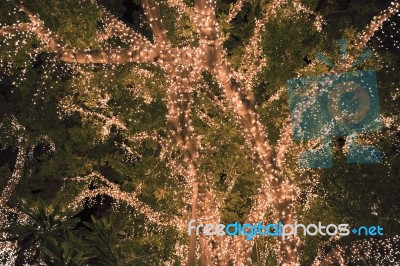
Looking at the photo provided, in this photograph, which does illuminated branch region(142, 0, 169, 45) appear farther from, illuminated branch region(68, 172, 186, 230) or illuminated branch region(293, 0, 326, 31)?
illuminated branch region(68, 172, 186, 230)

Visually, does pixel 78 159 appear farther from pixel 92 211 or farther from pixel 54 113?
pixel 92 211

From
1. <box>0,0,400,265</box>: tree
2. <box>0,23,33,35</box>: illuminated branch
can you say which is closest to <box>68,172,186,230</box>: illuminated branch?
<box>0,0,400,265</box>: tree

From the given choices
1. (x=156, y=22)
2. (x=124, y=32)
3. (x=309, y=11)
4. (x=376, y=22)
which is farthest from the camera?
(x=309, y=11)

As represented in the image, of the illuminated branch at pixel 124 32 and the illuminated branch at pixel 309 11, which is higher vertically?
the illuminated branch at pixel 309 11

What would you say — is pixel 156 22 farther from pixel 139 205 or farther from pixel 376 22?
pixel 139 205

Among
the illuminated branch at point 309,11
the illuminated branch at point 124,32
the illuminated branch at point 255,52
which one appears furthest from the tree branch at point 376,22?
the illuminated branch at point 124,32

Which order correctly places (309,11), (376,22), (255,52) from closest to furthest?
1. (376,22)
2. (309,11)
3. (255,52)

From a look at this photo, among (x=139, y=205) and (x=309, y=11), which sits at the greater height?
(x=309, y=11)

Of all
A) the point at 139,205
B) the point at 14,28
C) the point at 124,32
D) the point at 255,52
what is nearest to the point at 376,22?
the point at 255,52

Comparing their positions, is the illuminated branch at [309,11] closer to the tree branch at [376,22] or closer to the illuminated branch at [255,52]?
the illuminated branch at [255,52]
